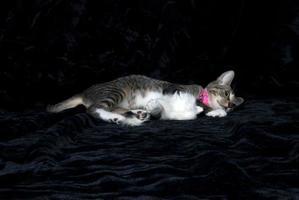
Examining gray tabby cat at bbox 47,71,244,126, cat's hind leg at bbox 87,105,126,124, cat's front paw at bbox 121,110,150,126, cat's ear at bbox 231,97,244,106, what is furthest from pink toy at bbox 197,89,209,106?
cat's hind leg at bbox 87,105,126,124

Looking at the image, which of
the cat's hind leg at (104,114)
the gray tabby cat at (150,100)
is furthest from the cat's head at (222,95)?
the cat's hind leg at (104,114)

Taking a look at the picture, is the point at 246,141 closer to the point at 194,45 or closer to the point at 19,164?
the point at 19,164

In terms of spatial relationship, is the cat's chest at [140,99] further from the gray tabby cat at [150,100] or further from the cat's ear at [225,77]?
the cat's ear at [225,77]

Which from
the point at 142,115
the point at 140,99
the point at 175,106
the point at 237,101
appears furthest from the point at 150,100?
the point at 237,101

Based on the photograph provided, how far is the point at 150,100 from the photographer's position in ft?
10.2

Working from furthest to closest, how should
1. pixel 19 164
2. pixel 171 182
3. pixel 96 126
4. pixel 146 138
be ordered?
1. pixel 96 126
2. pixel 146 138
3. pixel 19 164
4. pixel 171 182

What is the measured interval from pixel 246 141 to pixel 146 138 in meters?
0.43

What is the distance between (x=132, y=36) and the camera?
3.55 m

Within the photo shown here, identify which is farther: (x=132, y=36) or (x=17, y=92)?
(x=132, y=36)

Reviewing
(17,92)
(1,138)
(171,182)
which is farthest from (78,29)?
(171,182)

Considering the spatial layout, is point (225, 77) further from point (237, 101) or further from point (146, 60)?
point (146, 60)

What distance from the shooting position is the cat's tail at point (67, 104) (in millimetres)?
3020

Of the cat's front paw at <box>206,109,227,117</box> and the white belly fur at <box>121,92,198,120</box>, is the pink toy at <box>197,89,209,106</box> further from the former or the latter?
the cat's front paw at <box>206,109,227,117</box>

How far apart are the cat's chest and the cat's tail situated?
0.27 metres
